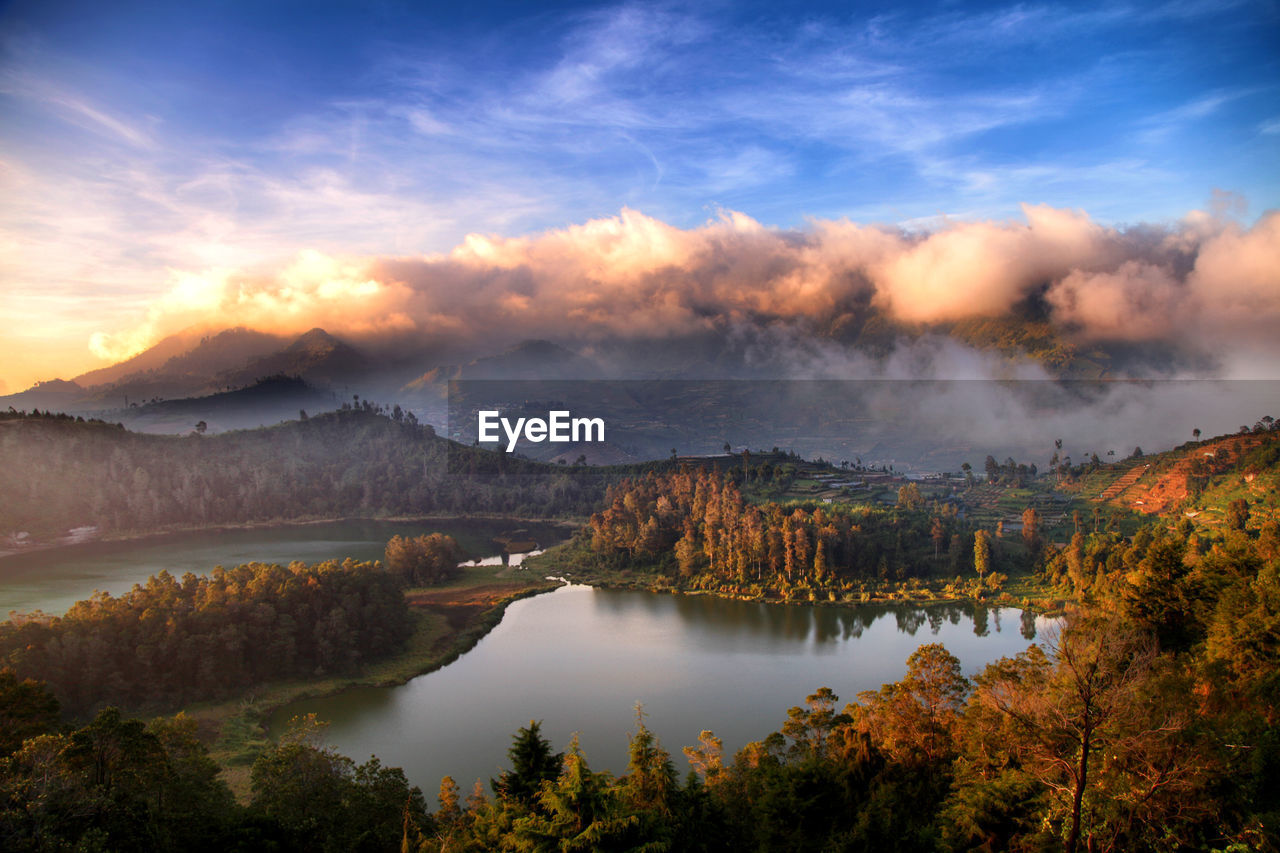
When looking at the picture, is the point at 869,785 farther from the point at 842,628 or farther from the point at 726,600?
the point at 726,600

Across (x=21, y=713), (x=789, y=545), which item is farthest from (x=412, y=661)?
(x=789, y=545)

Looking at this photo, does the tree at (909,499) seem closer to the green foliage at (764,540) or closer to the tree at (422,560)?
the green foliage at (764,540)

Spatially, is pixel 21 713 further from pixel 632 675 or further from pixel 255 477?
pixel 255 477

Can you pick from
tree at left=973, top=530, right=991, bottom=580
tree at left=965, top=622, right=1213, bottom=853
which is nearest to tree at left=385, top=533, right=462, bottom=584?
tree at left=973, top=530, right=991, bottom=580

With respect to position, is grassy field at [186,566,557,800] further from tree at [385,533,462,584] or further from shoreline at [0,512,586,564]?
shoreline at [0,512,586,564]

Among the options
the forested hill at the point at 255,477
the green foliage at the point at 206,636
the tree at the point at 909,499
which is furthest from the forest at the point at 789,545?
the forested hill at the point at 255,477

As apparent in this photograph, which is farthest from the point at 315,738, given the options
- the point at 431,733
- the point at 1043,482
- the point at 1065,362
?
the point at 1065,362
